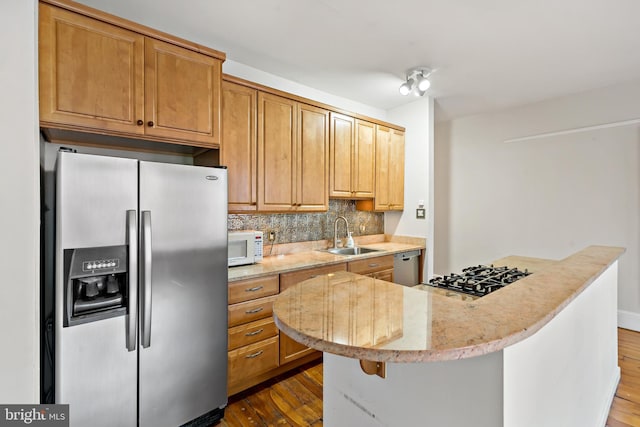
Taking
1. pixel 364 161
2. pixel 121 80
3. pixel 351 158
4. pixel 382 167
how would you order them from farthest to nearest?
1. pixel 382 167
2. pixel 364 161
3. pixel 351 158
4. pixel 121 80

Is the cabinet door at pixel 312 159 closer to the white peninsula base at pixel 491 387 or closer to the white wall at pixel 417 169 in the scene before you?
the white wall at pixel 417 169

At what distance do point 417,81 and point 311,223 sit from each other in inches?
71.0

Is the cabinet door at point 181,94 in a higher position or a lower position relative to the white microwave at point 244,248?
higher

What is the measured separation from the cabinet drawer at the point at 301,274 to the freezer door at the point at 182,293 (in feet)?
1.72

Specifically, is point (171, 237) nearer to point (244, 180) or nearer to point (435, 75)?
point (244, 180)

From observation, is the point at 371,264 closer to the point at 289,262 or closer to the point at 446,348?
the point at 289,262

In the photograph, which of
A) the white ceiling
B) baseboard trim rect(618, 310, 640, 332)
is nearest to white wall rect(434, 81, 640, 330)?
baseboard trim rect(618, 310, 640, 332)

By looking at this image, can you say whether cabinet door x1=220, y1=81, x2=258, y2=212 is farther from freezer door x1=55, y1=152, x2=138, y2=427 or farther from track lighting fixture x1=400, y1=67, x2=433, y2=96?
track lighting fixture x1=400, y1=67, x2=433, y2=96

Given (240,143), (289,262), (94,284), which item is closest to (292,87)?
(240,143)

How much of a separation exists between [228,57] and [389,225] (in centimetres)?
275

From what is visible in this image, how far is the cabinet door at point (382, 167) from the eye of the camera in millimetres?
3504

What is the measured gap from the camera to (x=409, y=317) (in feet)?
2.79

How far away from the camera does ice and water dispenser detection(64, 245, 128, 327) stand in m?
1.38
